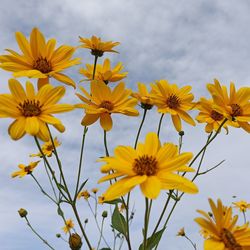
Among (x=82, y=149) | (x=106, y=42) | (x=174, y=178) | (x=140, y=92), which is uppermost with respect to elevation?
(x=106, y=42)

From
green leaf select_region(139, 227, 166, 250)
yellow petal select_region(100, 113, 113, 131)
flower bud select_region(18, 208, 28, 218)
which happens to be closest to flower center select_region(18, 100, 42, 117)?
yellow petal select_region(100, 113, 113, 131)

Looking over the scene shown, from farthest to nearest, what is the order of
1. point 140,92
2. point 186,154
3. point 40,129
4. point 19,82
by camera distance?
point 140,92 → point 19,82 → point 40,129 → point 186,154

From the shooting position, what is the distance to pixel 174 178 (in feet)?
4.92

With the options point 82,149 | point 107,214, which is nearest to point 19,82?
point 82,149

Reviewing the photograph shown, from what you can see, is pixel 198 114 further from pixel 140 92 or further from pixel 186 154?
pixel 186 154

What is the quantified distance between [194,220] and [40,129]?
0.81 meters

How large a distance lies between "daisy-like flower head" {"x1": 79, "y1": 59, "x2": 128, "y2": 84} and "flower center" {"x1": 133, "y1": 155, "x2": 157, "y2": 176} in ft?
3.01

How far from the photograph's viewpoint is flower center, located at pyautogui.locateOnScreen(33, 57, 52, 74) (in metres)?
2.09

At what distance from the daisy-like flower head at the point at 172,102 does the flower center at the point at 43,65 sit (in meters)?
0.63

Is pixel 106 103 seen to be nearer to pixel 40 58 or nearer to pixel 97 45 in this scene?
pixel 40 58

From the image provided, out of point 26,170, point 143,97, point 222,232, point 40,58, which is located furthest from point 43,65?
point 26,170

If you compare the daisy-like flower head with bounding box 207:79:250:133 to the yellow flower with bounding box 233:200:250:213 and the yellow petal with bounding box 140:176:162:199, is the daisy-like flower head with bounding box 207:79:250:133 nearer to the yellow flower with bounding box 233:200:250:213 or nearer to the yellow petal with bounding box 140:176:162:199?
the yellow petal with bounding box 140:176:162:199

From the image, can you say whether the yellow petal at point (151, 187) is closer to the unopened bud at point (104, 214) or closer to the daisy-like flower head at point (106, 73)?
the daisy-like flower head at point (106, 73)

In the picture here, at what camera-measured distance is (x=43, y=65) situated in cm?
211
